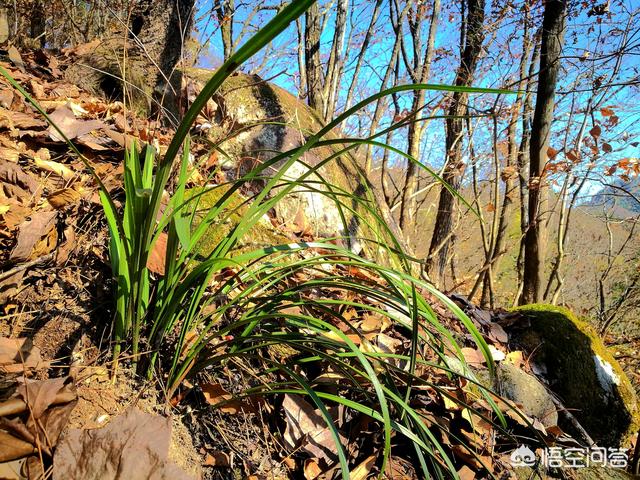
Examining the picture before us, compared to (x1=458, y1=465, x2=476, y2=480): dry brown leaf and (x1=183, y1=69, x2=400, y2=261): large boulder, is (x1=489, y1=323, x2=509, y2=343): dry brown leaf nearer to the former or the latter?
(x1=183, y1=69, x2=400, y2=261): large boulder

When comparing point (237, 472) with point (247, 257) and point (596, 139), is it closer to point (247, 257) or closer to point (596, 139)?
point (247, 257)

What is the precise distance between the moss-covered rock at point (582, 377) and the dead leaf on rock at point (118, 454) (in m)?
2.09

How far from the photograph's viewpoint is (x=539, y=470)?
1.40 metres

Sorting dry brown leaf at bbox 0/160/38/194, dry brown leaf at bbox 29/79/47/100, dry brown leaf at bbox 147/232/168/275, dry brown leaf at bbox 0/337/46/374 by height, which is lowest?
dry brown leaf at bbox 0/337/46/374

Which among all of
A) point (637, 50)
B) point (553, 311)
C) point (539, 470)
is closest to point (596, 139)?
point (637, 50)

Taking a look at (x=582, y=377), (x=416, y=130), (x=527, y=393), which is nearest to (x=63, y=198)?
(x=527, y=393)

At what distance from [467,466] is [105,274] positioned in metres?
1.26

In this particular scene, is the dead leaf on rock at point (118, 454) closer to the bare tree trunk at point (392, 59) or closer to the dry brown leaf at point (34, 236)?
the dry brown leaf at point (34, 236)

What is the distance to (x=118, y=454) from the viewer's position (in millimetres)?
794

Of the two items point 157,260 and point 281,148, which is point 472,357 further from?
point 281,148

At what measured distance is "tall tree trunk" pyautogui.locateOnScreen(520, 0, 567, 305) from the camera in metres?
3.86

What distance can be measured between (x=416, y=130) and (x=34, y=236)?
4.56m

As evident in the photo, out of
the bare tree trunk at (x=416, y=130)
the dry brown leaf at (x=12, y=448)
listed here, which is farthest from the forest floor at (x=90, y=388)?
the bare tree trunk at (x=416, y=130)

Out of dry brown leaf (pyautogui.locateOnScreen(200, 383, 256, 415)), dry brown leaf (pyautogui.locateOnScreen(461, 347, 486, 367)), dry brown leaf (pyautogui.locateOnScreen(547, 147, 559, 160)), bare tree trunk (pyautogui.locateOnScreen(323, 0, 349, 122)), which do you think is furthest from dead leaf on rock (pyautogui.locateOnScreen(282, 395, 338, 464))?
bare tree trunk (pyautogui.locateOnScreen(323, 0, 349, 122))
